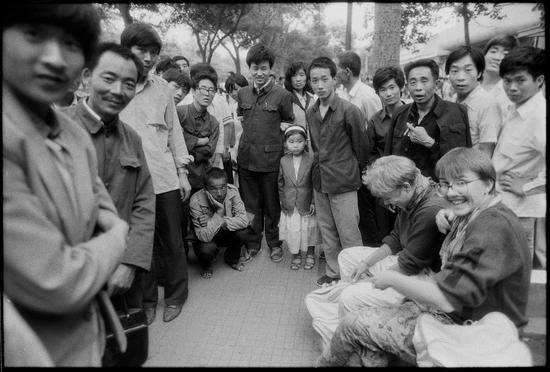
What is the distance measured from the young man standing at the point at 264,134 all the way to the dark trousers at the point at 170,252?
1.14 meters

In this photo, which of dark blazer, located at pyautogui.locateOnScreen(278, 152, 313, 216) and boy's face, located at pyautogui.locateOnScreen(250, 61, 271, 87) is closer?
dark blazer, located at pyautogui.locateOnScreen(278, 152, 313, 216)

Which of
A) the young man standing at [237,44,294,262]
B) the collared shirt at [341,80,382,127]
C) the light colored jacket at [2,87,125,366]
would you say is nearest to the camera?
the light colored jacket at [2,87,125,366]

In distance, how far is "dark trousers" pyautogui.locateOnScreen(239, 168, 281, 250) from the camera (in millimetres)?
4188

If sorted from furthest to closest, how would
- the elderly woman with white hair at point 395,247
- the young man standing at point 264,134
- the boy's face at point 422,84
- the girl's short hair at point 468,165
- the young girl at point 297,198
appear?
the young man standing at point 264,134 < the young girl at point 297,198 < the boy's face at point 422,84 < the elderly woman with white hair at point 395,247 < the girl's short hair at point 468,165

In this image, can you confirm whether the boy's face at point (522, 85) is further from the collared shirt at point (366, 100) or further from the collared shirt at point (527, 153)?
the collared shirt at point (366, 100)

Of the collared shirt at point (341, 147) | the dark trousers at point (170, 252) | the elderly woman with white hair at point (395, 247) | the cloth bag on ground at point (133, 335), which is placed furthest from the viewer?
the collared shirt at point (341, 147)

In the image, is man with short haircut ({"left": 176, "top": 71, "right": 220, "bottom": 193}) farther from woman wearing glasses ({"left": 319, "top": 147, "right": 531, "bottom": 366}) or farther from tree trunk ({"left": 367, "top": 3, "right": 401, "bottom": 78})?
tree trunk ({"left": 367, "top": 3, "right": 401, "bottom": 78})

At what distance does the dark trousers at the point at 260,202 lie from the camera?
4188 millimetres

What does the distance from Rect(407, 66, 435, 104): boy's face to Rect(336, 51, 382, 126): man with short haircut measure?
1.25m

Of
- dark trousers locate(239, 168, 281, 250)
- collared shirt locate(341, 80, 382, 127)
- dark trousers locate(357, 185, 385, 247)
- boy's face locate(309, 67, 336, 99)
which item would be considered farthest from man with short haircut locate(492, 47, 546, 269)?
dark trousers locate(239, 168, 281, 250)

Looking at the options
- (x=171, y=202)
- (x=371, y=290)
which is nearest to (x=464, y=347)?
(x=371, y=290)

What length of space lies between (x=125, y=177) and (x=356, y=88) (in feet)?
10.9

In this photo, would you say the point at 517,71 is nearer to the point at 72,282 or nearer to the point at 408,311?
the point at 408,311

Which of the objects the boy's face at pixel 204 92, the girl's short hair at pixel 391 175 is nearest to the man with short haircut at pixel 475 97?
the girl's short hair at pixel 391 175
